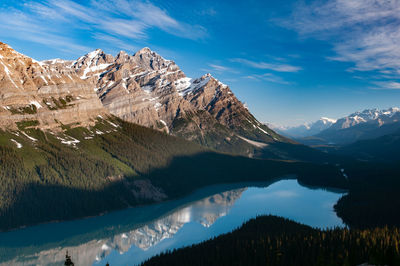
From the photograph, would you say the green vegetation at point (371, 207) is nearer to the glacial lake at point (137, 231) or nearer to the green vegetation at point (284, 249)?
the glacial lake at point (137, 231)

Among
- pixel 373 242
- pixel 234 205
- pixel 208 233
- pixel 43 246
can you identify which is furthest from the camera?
pixel 234 205

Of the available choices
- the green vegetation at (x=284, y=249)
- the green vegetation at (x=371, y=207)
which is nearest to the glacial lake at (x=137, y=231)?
the green vegetation at (x=371, y=207)

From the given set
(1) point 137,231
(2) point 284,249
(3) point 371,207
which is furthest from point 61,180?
(3) point 371,207

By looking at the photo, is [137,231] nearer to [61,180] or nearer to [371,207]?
[61,180]

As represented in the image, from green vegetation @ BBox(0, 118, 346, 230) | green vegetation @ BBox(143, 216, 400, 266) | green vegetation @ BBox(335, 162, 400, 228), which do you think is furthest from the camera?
green vegetation @ BBox(0, 118, 346, 230)

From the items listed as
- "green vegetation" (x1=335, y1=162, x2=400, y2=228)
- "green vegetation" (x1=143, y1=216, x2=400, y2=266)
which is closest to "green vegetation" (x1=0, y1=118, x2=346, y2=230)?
"green vegetation" (x1=143, y1=216, x2=400, y2=266)

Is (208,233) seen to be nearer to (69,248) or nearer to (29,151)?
(69,248)

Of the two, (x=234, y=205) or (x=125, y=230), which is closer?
(x=125, y=230)

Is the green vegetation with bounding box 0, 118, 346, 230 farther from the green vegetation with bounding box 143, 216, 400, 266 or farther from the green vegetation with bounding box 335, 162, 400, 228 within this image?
the green vegetation with bounding box 335, 162, 400, 228

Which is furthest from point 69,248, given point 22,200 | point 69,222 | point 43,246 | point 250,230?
point 250,230
